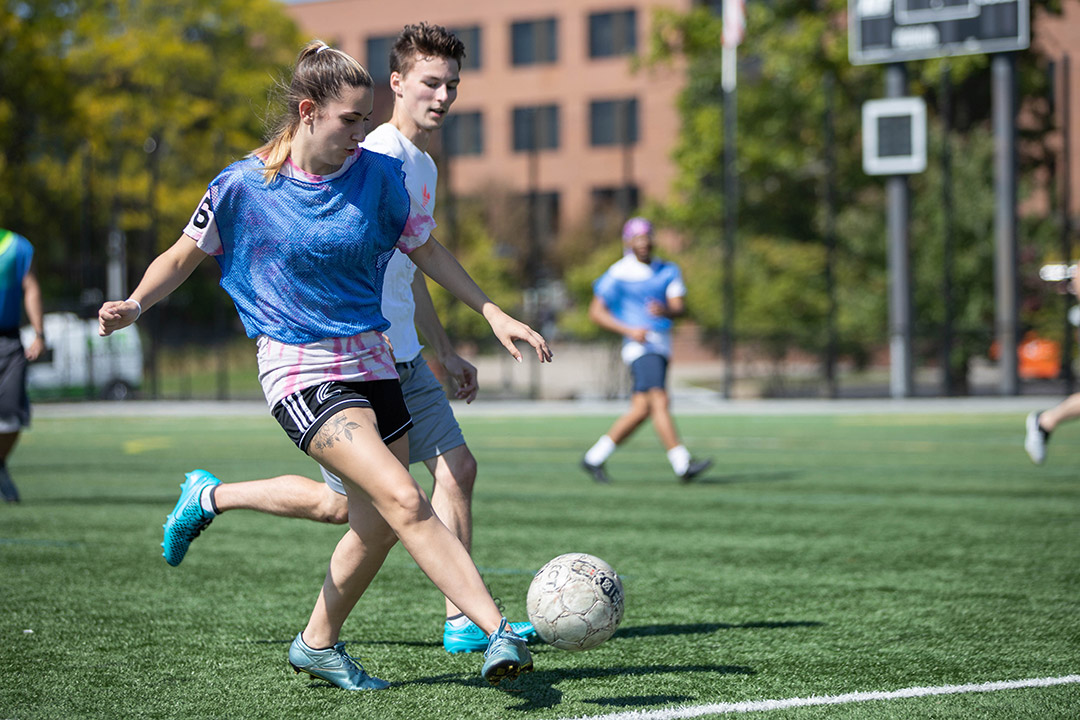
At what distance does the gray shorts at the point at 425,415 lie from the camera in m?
4.59

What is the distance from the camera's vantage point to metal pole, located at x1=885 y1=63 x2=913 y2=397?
74.3 ft

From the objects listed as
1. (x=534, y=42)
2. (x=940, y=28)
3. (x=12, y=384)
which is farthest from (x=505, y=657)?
(x=534, y=42)

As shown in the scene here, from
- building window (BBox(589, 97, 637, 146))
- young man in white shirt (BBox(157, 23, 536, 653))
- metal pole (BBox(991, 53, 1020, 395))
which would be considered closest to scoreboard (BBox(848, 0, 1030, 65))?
metal pole (BBox(991, 53, 1020, 395))

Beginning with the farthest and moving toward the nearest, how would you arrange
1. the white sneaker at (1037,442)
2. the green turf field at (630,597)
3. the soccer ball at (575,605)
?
the white sneaker at (1037,442), the green turf field at (630,597), the soccer ball at (575,605)

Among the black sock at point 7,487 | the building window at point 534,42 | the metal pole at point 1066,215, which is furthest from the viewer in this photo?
the building window at point 534,42

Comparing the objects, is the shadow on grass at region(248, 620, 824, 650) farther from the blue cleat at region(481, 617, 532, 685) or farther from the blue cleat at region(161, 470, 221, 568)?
the blue cleat at region(481, 617, 532, 685)

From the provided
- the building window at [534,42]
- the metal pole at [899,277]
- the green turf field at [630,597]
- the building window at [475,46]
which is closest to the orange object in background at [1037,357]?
the metal pole at [899,277]

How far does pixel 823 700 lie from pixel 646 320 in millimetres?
6582

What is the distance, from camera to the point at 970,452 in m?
12.8

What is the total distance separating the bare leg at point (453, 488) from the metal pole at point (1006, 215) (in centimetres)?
1980

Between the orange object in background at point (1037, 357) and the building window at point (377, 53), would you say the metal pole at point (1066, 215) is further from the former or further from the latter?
the building window at point (377, 53)

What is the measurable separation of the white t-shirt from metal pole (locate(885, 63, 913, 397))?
760 inches

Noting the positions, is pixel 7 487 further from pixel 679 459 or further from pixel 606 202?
pixel 606 202

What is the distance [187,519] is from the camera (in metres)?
4.56
